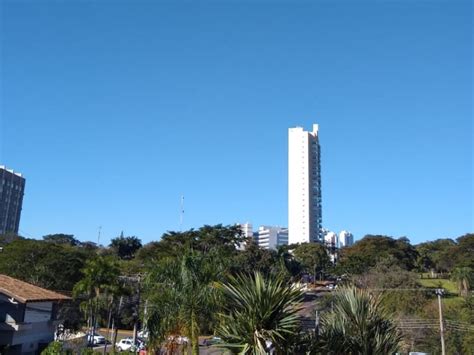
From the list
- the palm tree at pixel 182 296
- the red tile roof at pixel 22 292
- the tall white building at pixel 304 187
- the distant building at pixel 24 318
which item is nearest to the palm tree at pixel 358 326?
the palm tree at pixel 182 296

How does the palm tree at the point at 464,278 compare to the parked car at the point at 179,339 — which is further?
the palm tree at the point at 464,278

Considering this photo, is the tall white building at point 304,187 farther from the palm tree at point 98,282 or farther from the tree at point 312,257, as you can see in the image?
the palm tree at point 98,282

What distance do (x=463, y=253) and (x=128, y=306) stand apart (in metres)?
69.9

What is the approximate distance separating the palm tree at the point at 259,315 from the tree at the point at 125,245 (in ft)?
342

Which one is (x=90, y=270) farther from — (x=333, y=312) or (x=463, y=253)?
(x=463, y=253)

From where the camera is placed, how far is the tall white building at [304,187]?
620ft

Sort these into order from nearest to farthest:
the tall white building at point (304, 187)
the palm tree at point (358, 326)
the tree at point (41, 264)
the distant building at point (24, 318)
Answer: the palm tree at point (358, 326) → the distant building at point (24, 318) → the tree at point (41, 264) → the tall white building at point (304, 187)

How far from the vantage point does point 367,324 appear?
13.9 metres

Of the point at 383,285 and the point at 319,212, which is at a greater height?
the point at 319,212

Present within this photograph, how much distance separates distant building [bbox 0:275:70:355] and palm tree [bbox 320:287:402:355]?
20162 millimetres

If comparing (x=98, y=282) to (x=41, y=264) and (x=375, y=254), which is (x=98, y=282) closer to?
(x=41, y=264)

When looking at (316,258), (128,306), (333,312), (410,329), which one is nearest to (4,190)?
(316,258)

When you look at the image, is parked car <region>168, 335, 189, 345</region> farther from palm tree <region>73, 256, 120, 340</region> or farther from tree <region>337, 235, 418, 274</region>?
tree <region>337, 235, 418, 274</region>

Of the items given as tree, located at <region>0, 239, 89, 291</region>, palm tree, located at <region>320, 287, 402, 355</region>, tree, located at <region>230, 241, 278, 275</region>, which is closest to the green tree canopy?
tree, located at <region>230, 241, 278, 275</region>
